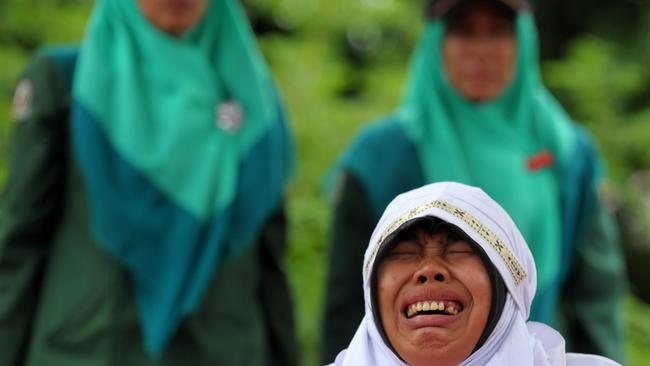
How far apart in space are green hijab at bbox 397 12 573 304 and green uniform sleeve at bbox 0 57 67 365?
46.1 inches

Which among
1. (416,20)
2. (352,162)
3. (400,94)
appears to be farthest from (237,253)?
(416,20)

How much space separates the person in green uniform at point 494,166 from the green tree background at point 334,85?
4.66ft

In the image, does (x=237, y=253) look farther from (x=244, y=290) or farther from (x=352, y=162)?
(x=352, y=162)

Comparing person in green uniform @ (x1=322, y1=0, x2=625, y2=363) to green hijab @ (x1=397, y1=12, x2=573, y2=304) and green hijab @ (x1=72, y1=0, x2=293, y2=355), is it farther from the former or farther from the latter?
green hijab @ (x1=72, y1=0, x2=293, y2=355)

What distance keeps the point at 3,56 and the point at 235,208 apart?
86.7 inches

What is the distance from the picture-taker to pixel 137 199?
419 cm

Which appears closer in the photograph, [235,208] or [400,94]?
[235,208]

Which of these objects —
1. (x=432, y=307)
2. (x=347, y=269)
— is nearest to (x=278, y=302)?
(x=347, y=269)

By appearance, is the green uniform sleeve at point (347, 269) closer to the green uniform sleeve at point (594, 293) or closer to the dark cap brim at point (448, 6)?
the dark cap brim at point (448, 6)

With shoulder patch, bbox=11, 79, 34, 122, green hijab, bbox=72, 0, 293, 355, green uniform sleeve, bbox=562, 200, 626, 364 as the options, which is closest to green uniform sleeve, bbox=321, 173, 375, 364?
green hijab, bbox=72, 0, 293, 355

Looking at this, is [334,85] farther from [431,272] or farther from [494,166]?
[431,272]

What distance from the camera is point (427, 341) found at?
2.87m

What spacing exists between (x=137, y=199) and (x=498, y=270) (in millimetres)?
1567

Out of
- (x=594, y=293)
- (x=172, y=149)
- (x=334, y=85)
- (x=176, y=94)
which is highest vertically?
(x=176, y=94)
